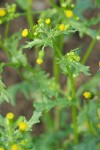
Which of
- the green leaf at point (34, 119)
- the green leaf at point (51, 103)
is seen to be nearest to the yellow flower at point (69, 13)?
the green leaf at point (51, 103)

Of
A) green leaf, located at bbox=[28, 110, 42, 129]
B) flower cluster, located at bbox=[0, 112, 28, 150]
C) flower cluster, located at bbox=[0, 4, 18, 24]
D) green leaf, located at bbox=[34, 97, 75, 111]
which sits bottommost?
flower cluster, located at bbox=[0, 112, 28, 150]

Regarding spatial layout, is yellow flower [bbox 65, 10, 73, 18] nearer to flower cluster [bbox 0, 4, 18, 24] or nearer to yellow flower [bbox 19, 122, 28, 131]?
flower cluster [bbox 0, 4, 18, 24]

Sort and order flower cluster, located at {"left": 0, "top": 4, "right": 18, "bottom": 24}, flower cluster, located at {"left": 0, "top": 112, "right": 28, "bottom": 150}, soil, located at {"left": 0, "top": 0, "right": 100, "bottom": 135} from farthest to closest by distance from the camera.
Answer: soil, located at {"left": 0, "top": 0, "right": 100, "bottom": 135}
flower cluster, located at {"left": 0, "top": 4, "right": 18, "bottom": 24}
flower cluster, located at {"left": 0, "top": 112, "right": 28, "bottom": 150}

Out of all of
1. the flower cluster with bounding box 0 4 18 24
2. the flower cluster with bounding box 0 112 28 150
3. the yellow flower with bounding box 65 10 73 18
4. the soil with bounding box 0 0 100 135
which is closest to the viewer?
the flower cluster with bounding box 0 112 28 150

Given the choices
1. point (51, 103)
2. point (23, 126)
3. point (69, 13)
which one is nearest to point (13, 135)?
point (23, 126)

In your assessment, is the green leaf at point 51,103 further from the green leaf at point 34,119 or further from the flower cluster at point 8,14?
the flower cluster at point 8,14

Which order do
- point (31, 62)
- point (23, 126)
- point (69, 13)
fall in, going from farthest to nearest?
point (31, 62) < point (69, 13) < point (23, 126)

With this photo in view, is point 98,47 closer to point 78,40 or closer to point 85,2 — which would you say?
point 78,40

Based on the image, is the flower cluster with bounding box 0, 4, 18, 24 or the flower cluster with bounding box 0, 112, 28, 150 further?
the flower cluster with bounding box 0, 4, 18, 24

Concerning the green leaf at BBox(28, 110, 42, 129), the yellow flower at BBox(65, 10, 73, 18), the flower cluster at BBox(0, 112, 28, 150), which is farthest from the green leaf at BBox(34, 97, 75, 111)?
the yellow flower at BBox(65, 10, 73, 18)

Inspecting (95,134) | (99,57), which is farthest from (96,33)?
(99,57)

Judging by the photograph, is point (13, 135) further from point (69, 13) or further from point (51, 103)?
point (69, 13)
